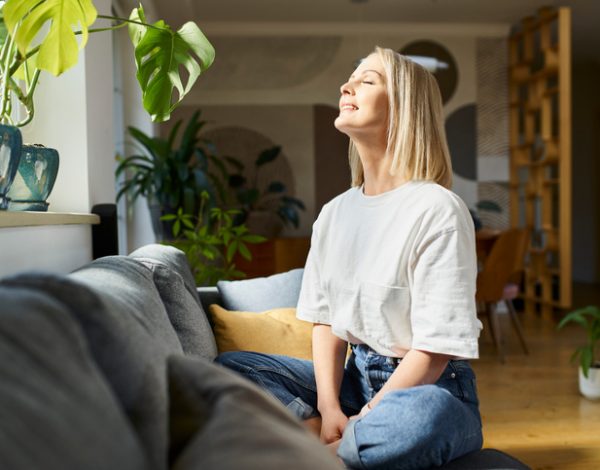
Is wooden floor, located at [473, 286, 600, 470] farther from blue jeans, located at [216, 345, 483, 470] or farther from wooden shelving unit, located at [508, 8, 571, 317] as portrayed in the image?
blue jeans, located at [216, 345, 483, 470]

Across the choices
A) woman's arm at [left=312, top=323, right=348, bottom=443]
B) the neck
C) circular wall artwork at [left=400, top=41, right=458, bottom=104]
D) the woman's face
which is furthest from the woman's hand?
circular wall artwork at [left=400, top=41, right=458, bottom=104]

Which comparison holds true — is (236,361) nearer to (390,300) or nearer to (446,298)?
(390,300)

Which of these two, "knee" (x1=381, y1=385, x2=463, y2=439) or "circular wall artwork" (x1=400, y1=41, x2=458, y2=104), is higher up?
"circular wall artwork" (x1=400, y1=41, x2=458, y2=104)

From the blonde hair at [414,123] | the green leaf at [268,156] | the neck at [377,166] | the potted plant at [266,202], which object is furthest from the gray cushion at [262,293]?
the green leaf at [268,156]

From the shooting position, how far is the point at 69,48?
168 centimetres

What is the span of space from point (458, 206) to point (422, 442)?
51 centimetres

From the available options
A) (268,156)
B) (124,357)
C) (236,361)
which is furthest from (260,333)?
(268,156)

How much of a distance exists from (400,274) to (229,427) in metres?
0.98

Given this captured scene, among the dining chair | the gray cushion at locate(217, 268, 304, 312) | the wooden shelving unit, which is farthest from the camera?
the wooden shelving unit

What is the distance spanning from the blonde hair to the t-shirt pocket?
0.27 metres

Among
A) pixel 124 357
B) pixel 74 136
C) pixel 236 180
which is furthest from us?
pixel 236 180

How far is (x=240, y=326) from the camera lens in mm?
2430

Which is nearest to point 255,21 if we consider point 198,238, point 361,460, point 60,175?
point 198,238

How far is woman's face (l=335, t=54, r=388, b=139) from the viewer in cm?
169
